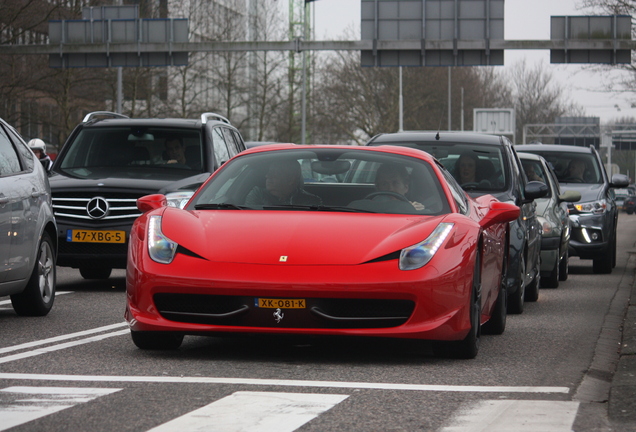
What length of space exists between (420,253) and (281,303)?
814mm

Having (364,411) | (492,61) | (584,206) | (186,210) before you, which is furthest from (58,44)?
(364,411)

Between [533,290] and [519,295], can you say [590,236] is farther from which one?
[519,295]

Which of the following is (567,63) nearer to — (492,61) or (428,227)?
(492,61)

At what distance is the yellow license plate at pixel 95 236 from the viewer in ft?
41.8

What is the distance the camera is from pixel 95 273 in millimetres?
14523

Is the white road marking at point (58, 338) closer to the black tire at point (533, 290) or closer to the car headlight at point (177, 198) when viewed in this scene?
the car headlight at point (177, 198)

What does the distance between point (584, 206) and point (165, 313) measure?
38.5ft

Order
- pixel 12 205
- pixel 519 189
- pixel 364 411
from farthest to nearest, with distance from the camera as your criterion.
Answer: pixel 519 189
pixel 12 205
pixel 364 411

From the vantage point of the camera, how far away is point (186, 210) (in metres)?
7.71

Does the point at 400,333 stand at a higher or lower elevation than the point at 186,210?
lower

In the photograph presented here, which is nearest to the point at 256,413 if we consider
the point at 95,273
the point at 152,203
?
the point at 152,203

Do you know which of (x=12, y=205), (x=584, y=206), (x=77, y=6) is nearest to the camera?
(x=12, y=205)

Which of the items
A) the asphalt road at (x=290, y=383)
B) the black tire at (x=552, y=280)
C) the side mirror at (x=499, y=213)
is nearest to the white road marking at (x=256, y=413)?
the asphalt road at (x=290, y=383)

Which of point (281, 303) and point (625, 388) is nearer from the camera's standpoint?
point (625, 388)
